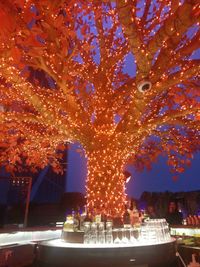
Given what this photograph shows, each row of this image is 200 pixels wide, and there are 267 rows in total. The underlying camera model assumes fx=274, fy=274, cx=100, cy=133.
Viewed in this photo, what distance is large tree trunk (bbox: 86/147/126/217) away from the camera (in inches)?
188

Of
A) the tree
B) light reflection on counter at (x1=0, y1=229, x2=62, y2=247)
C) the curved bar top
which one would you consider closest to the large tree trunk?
the tree

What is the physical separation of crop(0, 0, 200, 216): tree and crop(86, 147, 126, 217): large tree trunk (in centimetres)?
2

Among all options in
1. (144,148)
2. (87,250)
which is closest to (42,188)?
(144,148)

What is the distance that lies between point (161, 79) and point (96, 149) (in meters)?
1.68

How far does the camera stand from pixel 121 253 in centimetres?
Answer: 343

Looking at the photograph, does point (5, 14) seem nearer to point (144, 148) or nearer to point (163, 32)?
point (163, 32)

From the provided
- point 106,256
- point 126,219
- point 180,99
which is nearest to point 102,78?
point 180,99

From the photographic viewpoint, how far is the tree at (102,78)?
3.46 m

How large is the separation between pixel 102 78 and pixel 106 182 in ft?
6.88

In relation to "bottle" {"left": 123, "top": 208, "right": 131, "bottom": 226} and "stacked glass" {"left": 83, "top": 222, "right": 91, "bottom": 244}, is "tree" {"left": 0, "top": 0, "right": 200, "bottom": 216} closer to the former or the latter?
"bottle" {"left": 123, "top": 208, "right": 131, "bottom": 226}

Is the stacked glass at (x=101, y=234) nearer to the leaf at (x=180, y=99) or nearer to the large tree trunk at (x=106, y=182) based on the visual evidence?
the large tree trunk at (x=106, y=182)

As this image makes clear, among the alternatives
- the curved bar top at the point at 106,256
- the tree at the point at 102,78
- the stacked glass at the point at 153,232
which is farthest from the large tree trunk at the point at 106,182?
the curved bar top at the point at 106,256

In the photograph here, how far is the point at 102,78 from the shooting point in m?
5.55

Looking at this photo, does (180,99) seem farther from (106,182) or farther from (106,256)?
(106,256)
